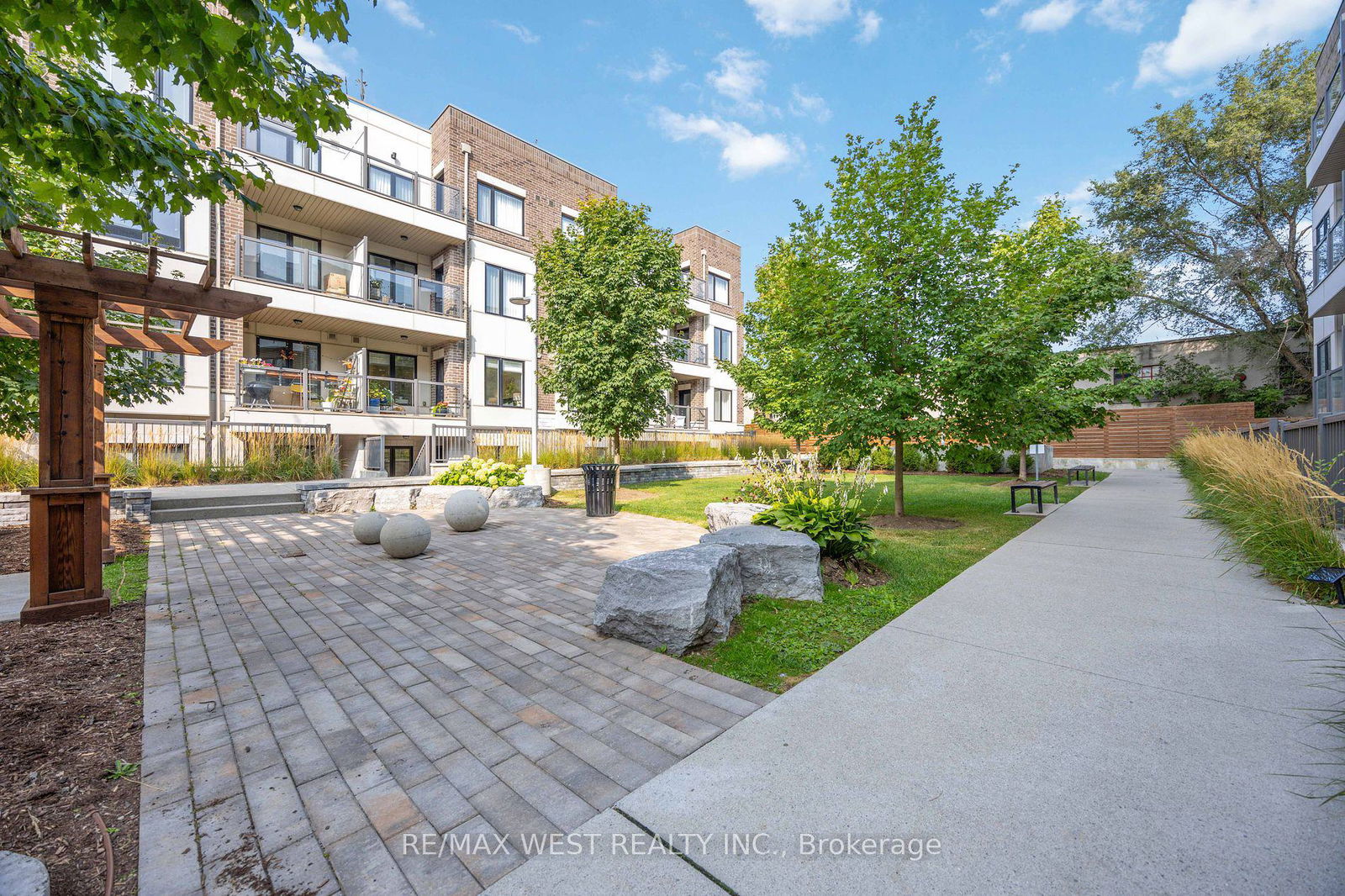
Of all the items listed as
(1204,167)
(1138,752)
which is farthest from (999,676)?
(1204,167)

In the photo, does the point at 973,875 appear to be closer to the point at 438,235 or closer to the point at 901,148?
the point at 901,148

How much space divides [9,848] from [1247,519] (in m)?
10.1

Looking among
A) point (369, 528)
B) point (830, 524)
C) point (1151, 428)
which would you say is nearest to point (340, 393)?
point (369, 528)

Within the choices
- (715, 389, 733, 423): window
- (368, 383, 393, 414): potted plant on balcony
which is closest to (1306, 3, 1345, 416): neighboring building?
(715, 389, 733, 423): window

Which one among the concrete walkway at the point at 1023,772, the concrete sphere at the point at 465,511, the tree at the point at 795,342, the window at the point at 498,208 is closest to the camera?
the concrete walkway at the point at 1023,772

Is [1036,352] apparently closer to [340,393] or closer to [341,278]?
[340,393]

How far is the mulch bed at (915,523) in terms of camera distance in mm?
Result: 8914

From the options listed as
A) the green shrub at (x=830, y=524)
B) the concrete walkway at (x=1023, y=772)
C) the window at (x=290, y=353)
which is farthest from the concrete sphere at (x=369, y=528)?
the window at (x=290, y=353)

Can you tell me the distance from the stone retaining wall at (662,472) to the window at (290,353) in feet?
27.9

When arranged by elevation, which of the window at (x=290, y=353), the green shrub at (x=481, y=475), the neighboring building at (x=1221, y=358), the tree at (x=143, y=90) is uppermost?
the neighboring building at (x=1221, y=358)

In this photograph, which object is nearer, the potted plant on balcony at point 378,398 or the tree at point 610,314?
the tree at point 610,314

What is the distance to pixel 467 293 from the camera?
1872 cm

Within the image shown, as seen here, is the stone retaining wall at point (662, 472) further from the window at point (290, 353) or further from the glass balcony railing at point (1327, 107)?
the glass balcony railing at point (1327, 107)

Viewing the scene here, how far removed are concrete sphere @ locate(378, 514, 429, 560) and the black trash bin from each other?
3796mm
